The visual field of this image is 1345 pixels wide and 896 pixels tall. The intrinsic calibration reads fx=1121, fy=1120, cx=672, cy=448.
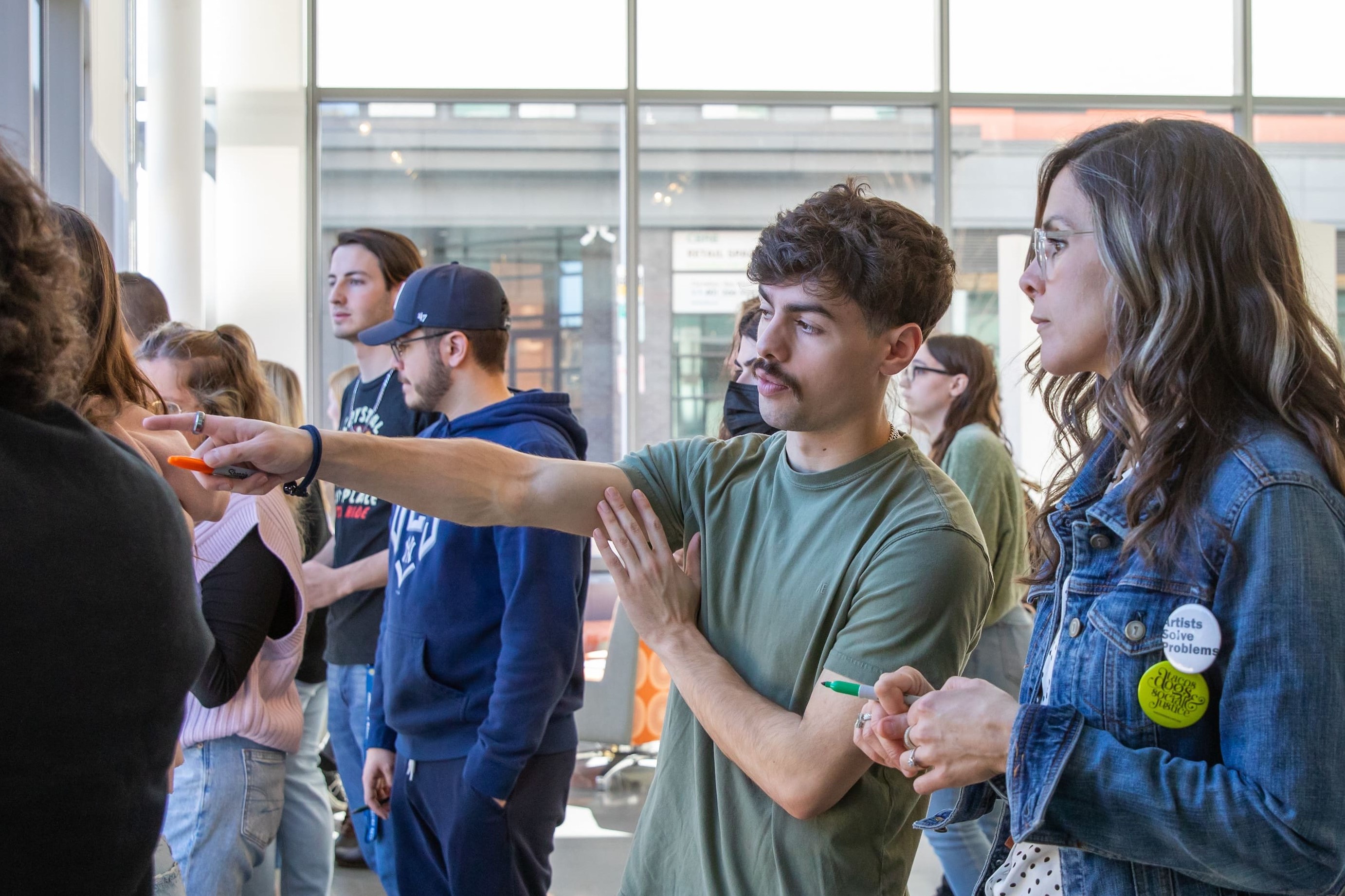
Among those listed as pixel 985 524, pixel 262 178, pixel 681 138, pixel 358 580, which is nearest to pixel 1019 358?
pixel 681 138

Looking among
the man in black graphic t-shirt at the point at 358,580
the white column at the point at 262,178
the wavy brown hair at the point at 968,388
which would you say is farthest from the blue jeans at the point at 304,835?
the white column at the point at 262,178

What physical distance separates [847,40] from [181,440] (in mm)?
6127

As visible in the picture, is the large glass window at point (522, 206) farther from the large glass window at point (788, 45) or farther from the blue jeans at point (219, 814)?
the blue jeans at point (219, 814)

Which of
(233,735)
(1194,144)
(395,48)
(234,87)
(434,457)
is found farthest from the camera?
(395,48)

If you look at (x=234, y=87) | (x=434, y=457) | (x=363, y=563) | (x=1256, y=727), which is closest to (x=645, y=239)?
(x=234, y=87)

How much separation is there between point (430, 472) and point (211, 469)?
297 millimetres

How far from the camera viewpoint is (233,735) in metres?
2.19

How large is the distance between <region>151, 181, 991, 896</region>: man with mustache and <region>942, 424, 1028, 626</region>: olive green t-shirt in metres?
1.63

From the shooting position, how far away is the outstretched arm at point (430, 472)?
1265 mm

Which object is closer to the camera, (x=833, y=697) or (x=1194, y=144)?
(x=1194, y=144)

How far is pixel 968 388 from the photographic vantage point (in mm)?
3592

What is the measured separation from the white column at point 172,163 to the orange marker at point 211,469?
12.2 ft

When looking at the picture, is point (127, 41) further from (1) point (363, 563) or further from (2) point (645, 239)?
(2) point (645, 239)

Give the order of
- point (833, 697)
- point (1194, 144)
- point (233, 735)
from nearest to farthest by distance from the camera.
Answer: point (1194, 144) < point (833, 697) < point (233, 735)
